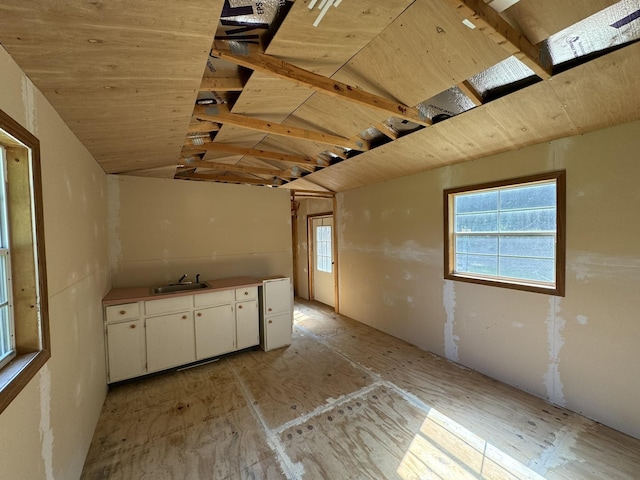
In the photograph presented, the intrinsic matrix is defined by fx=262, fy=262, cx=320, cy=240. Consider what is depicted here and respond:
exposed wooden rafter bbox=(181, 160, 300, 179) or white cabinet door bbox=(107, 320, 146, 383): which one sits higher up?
exposed wooden rafter bbox=(181, 160, 300, 179)

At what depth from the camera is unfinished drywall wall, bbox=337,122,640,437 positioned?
80.7 inches

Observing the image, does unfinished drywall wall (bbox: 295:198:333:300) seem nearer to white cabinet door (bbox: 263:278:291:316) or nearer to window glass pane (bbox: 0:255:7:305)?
white cabinet door (bbox: 263:278:291:316)

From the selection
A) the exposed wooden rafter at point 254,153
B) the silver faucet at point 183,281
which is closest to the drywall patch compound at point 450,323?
the exposed wooden rafter at point 254,153

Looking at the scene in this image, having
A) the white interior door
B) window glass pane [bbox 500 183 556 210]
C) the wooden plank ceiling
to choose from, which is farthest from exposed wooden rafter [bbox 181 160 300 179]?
window glass pane [bbox 500 183 556 210]

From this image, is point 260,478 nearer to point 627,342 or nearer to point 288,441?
point 288,441

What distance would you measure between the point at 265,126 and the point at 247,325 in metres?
2.48

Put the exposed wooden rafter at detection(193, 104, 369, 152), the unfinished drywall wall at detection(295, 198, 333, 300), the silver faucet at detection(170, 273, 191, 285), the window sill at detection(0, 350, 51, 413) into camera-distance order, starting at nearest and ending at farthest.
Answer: the window sill at detection(0, 350, 51, 413) < the exposed wooden rafter at detection(193, 104, 369, 152) < the silver faucet at detection(170, 273, 191, 285) < the unfinished drywall wall at detection(295, 198, 333, 300)

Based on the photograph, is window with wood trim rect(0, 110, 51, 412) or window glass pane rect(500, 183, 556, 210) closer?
window with wood trim rect(0, 110, 51, 412)

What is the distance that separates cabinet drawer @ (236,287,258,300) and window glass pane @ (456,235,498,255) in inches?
105

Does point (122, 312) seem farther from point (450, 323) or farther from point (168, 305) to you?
point (450, 323)

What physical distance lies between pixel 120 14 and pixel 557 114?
9.22 feet

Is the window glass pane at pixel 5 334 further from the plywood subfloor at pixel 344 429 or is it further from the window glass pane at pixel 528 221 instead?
the window glass pane at pixel 528 221

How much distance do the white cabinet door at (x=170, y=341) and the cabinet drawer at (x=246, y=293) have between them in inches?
23.4

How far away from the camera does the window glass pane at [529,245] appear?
248cm
